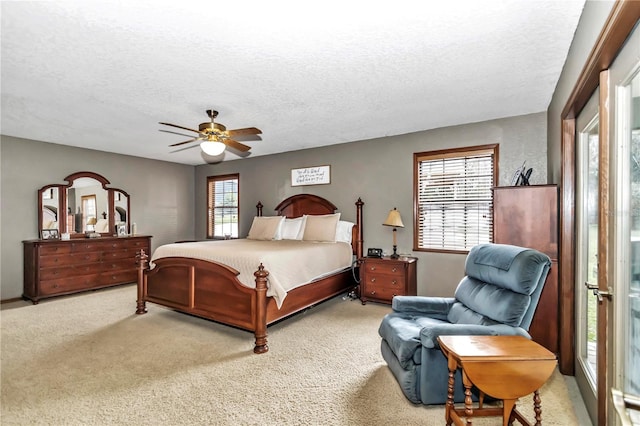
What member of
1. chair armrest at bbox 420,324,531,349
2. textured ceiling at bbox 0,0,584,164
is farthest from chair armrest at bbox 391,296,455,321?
textured ceiling at bbox 0,0,584,164

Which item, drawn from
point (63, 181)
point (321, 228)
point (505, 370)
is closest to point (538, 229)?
point (505, 370)

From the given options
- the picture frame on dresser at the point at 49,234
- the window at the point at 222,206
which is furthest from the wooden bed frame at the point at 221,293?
the window at the point at 222,206

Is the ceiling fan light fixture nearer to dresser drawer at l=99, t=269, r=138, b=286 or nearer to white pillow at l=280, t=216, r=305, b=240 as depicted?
white pillow at l=280, t=216, r=305, b=240

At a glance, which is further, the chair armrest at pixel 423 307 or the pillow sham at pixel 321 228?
the pillow sham at pixel 321 228

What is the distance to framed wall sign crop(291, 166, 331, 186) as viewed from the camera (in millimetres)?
5468

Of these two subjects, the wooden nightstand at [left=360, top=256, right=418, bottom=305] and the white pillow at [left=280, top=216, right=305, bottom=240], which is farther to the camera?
the white pillow at [left=280, top=216, right=305, bottom=240]

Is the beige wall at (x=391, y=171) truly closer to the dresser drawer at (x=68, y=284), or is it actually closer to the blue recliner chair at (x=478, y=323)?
the blue recliner chair at (x=478, y=323)

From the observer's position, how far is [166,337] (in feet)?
10.8

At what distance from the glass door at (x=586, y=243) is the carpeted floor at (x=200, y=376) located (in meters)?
0.27

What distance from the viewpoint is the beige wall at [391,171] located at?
12.6ft

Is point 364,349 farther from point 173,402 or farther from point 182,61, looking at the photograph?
point 182,61

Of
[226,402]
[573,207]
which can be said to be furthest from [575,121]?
[226,402]

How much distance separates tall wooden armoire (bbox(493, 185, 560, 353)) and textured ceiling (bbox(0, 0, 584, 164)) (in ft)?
3.44

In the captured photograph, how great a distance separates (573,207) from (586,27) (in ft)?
4.36
